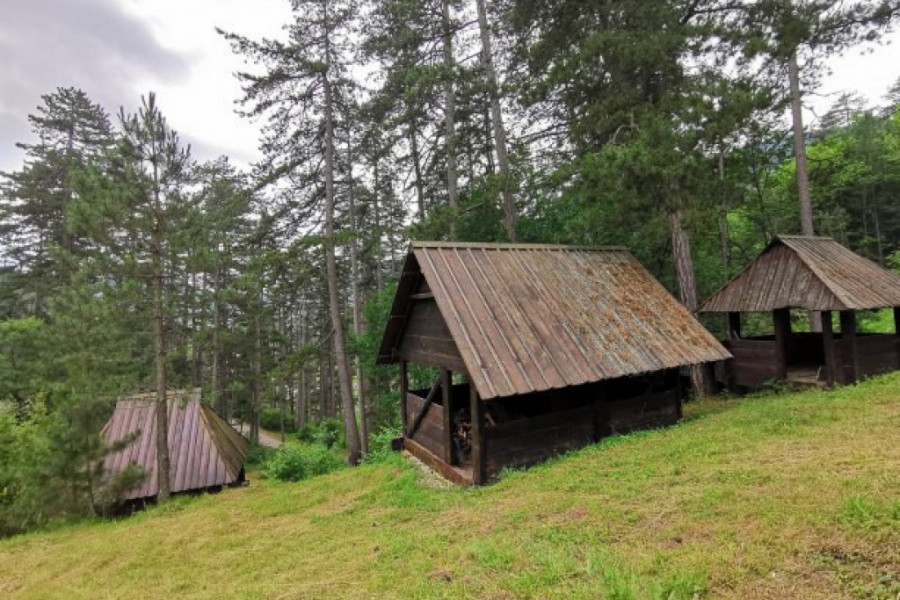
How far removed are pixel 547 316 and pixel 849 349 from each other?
858 cm

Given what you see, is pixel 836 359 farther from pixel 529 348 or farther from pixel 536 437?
pixel 529 348

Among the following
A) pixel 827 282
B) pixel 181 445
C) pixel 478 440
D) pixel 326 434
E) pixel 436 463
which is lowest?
pixel 326 434

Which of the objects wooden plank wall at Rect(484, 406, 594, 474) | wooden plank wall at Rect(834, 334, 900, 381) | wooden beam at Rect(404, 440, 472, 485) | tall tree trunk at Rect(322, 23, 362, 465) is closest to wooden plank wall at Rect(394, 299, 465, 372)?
wooden plank wall at Rect(484, 406, 594, 474)

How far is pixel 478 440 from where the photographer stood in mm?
7266

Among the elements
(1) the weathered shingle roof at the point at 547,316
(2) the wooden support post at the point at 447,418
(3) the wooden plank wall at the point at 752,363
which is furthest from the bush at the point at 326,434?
(3) the wooden plank wall at the point at 752,363

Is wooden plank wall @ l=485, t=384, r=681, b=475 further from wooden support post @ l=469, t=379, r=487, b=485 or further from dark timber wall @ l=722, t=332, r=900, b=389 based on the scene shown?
dark timber wall @ l=722, t=332, r=900, b=389

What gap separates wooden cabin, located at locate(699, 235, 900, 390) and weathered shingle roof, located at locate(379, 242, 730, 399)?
10.2 feet

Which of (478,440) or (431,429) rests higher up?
(478,440)

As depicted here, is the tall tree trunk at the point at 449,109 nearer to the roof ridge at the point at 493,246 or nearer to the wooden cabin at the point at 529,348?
the roof ridge at the point at 493,246

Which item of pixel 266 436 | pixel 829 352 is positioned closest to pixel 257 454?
pixel 266 436

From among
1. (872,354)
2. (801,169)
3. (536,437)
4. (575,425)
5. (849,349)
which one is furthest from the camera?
(801,169)

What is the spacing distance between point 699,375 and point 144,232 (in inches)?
623

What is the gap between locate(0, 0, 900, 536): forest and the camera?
955 centimetres

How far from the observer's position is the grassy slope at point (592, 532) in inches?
123
